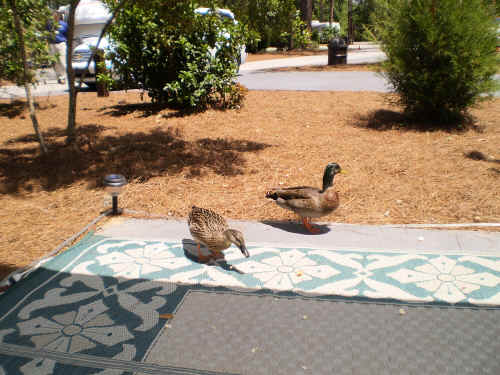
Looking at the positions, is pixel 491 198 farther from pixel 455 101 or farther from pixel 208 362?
pixel 208 362

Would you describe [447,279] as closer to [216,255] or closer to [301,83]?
[216,255]

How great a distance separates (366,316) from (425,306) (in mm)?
564

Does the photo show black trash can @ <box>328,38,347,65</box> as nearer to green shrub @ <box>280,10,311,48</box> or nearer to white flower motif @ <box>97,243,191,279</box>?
green shrub @ <box>280,10,311,48</box>

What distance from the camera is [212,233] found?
421 centimetres

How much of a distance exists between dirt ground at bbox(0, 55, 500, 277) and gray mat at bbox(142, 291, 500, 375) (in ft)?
7.11

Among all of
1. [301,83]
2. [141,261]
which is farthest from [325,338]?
[301,83]

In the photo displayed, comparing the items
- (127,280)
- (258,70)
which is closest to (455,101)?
(127,280)

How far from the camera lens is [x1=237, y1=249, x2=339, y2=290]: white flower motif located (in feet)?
13.1

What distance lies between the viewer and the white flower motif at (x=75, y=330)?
3.16m

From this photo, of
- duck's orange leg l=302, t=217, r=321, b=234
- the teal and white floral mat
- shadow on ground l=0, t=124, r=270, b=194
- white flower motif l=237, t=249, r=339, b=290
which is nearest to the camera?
the teal and white floral mat

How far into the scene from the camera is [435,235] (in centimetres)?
496

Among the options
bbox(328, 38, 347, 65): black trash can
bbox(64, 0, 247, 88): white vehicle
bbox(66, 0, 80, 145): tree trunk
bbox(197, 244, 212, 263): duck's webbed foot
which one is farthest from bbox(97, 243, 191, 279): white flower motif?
bbox(328, 38, 347, 65): black trash can

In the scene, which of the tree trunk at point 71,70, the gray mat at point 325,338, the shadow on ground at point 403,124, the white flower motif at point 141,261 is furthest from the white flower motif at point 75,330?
the shadow on ground at point 403,124

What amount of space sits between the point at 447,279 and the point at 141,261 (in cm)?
314
